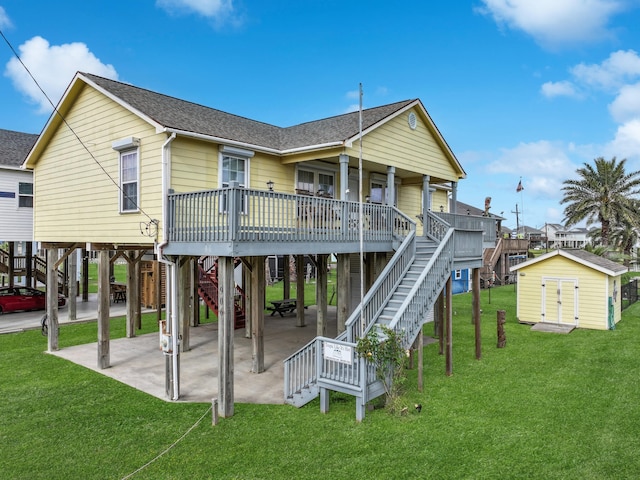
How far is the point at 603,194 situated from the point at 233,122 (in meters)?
33.1

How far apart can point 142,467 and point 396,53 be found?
898 inches

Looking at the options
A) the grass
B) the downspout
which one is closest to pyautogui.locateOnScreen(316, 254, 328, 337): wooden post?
the grass

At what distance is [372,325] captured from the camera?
10570 mm

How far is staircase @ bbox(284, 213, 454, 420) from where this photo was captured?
9.06 meters

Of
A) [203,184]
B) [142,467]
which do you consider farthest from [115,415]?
[203,184]

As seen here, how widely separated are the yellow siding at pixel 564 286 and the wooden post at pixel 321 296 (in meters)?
11.0

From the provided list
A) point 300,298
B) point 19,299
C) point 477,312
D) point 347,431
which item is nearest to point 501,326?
point 477,312

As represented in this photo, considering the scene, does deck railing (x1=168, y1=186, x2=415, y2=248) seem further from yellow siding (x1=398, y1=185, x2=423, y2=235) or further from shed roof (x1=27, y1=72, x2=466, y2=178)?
yellow siding (x1=398, y1=185, x2=423, y2=235)

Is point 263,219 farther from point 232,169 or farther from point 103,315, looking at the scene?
point 103,315

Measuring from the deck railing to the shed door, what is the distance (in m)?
10.1

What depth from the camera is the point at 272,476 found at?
689 cm

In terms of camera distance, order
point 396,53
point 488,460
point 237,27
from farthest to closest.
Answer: point 237,27 < point 396,53 < point 488,460

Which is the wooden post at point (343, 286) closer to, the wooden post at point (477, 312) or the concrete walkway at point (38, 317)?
the wooden post at point (477, 312)

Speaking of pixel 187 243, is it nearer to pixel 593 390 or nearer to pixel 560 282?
pixel 593 390
